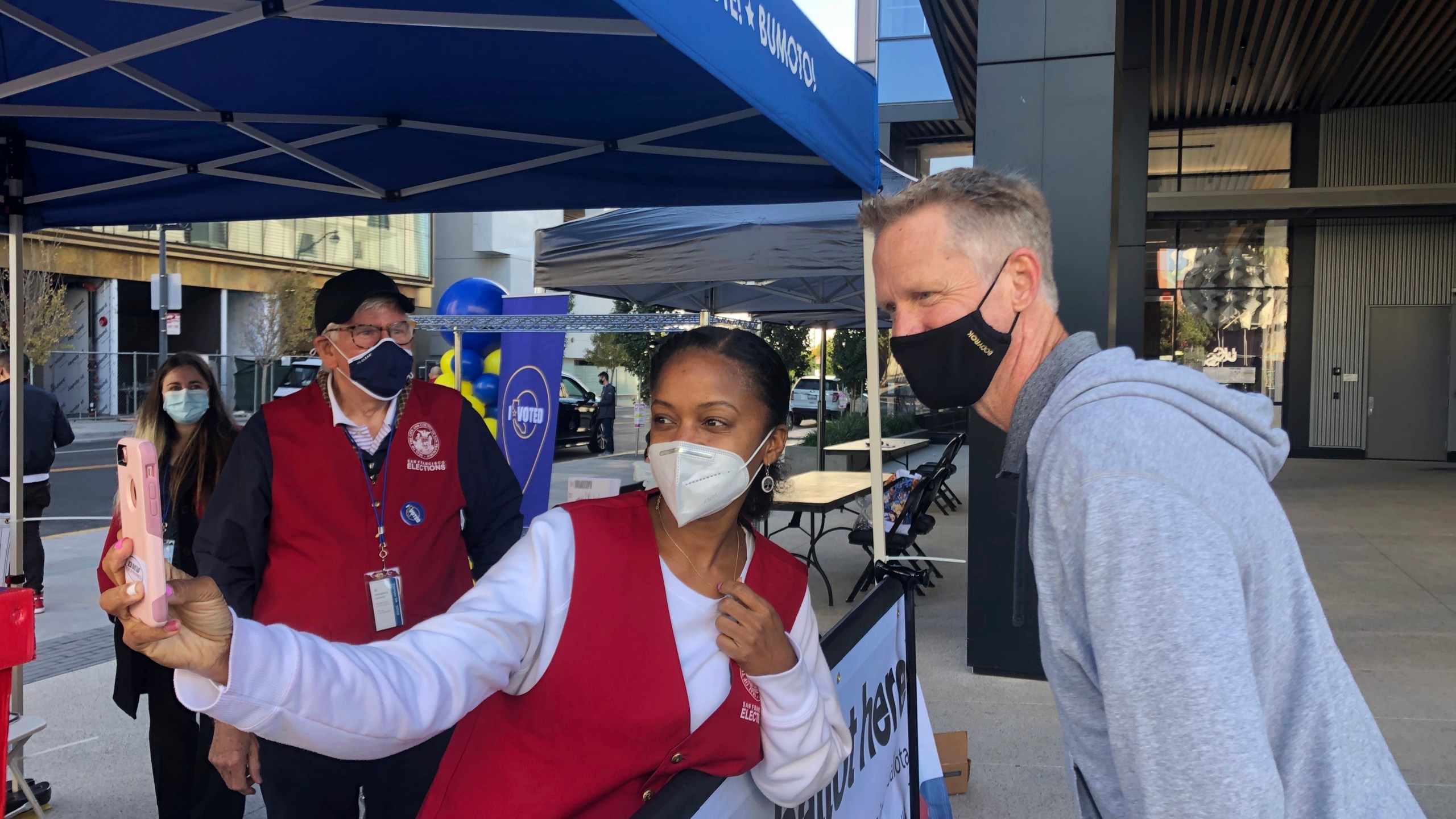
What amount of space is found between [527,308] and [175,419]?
4289mm

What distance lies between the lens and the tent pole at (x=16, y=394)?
12.1 feet

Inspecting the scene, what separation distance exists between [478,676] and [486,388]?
8.16 m

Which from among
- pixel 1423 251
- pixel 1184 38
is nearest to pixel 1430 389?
pixel 1423 251

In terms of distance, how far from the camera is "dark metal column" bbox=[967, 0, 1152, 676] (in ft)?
16.9

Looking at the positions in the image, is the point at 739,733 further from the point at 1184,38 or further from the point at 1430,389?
the point at 1430,389

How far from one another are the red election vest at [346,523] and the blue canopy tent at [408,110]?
1.03 metres

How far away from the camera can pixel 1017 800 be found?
12.8 feet

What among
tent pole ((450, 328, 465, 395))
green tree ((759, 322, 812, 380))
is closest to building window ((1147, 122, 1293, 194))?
green tree ((759, 322, 812, 380))

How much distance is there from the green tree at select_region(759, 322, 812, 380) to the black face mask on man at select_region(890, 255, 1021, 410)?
1553cm

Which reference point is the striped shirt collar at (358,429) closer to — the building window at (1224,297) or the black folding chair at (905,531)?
the black folding chair at (905,531)

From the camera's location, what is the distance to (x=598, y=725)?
1.50 meters

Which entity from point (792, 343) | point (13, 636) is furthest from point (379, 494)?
point (792, 343)

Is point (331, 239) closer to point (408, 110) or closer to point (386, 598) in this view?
point (408, 110)

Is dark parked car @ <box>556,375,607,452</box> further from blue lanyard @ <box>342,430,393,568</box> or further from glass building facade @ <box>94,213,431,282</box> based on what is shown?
blue lanyard @ <box>342,430,393,568</box>
